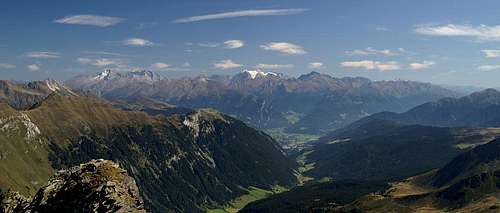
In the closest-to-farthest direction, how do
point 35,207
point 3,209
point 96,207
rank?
1. point 96,207
2. point 35,207
3. point 3,209

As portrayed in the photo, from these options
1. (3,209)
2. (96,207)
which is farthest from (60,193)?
(3,209)

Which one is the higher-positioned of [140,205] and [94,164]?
[94,164]

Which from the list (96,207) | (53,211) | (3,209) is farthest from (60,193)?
(3,209)

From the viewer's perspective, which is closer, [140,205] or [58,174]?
[140,205]

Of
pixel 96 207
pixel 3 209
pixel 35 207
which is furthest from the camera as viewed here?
pixel 3 209

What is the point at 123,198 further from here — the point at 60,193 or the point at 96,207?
the point at 60,193

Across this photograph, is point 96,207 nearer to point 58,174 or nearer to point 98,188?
point 98,188
